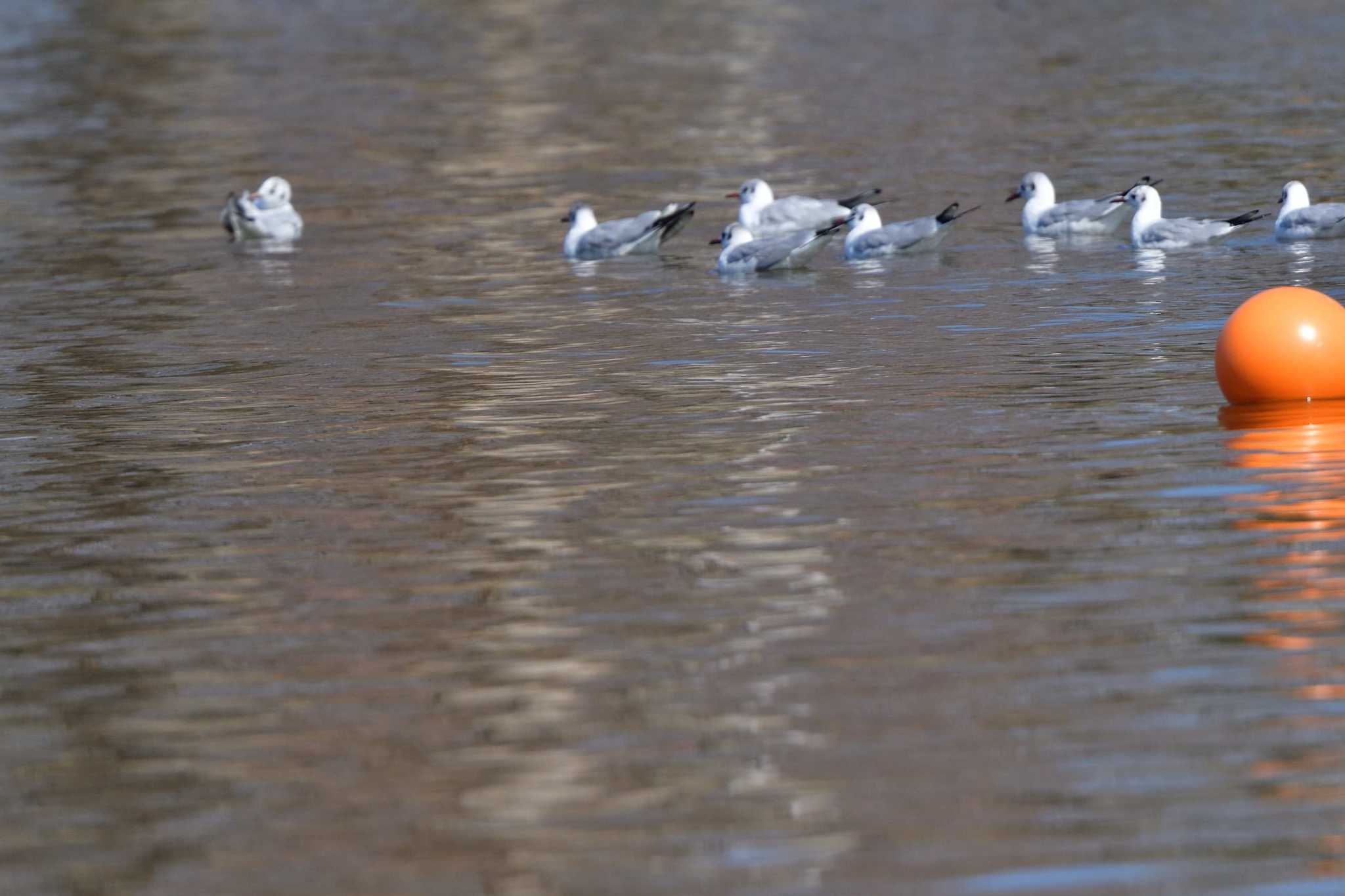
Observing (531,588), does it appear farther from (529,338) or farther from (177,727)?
(529,338)

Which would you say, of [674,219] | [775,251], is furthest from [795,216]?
[775,251]

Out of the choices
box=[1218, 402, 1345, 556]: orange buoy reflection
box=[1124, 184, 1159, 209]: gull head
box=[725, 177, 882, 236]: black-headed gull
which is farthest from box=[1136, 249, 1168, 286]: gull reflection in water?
box=[1218, 402, 1345, 556]: orange buoy reflection

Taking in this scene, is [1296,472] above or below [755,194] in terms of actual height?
below

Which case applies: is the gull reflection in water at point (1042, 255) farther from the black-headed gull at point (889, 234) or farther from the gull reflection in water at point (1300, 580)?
the gull reflection in water at point (1300, 580)

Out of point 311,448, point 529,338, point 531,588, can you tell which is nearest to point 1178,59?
point 529,338

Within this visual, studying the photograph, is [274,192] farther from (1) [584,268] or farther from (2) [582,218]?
(1) [584,268]

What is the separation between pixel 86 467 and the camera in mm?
15008

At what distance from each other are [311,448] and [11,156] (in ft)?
86.8

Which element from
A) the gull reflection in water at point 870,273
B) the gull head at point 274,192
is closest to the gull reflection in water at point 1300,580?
the gull reflection in water at point 870,273

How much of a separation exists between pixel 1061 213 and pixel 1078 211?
0.55 feet

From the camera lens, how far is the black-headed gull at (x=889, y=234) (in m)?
23.5

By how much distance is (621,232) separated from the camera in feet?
83.2

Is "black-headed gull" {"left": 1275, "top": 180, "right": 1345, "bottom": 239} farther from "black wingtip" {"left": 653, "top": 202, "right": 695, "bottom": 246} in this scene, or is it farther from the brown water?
"black wingtip" {"left": 653, "top": 202, "right": 695, "bottom": 246}

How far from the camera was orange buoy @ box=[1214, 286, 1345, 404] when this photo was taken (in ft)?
48.4
